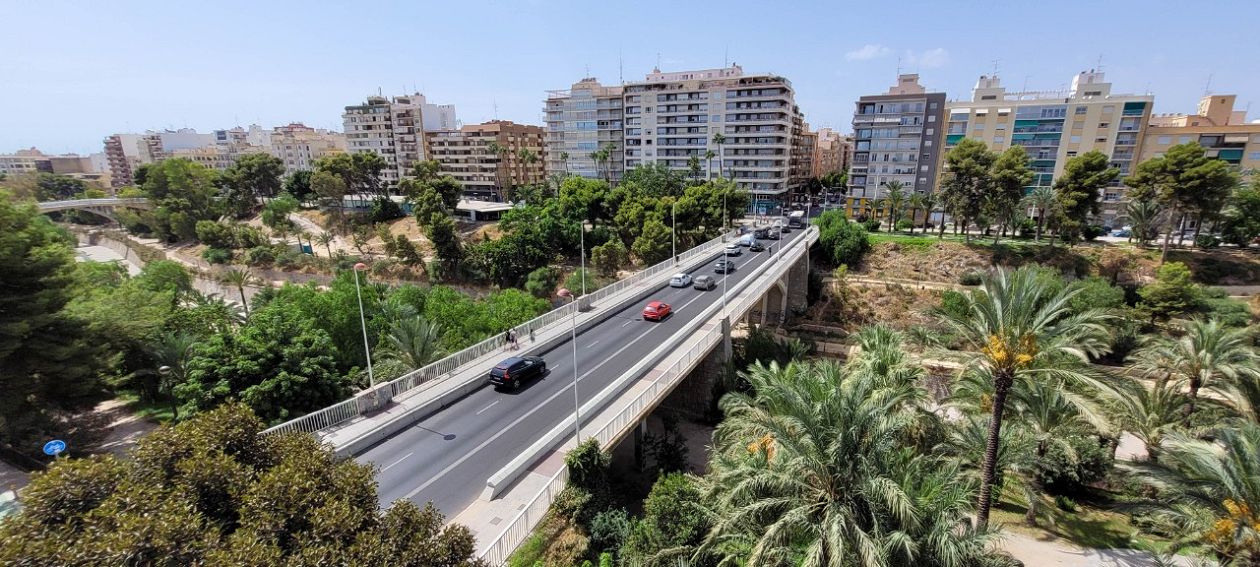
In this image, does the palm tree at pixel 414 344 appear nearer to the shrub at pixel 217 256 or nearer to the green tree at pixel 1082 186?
the green tree at pixel 1082 186

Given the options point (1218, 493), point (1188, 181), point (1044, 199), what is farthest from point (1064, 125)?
point (1218, 493)

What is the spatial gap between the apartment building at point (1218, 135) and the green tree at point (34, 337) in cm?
10557

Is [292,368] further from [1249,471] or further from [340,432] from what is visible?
[1249,471]

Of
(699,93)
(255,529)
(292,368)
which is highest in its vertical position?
(699,93)

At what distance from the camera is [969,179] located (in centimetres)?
5625

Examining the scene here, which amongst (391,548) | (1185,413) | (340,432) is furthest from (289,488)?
(1185,413)

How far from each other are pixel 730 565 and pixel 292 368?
1979cm

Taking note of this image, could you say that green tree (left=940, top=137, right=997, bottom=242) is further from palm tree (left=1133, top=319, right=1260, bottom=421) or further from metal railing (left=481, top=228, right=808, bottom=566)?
metal railing (left=481, top=228, right=808, bottom=566)

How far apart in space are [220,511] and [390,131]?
402 ft

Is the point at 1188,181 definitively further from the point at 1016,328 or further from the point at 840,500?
the point at 840,500

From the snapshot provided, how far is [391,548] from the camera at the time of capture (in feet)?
29.9

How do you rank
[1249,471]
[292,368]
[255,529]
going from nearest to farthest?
[255,529], [1249,471], [292,368]

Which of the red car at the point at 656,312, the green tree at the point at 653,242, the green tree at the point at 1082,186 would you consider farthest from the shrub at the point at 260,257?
the green tree at the point at 1082,186

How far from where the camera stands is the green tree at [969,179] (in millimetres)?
55062
